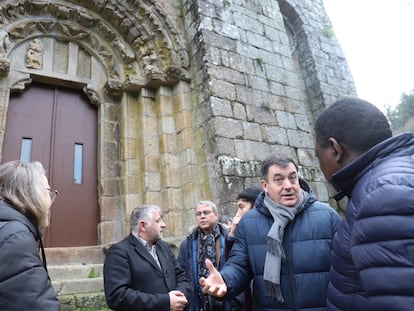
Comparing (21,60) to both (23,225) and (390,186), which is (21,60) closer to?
(23,225)

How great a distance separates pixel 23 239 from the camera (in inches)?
53.6

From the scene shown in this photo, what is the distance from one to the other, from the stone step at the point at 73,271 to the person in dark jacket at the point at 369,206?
10.5 feet

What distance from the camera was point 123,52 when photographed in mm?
5113

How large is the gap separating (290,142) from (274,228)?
3.47 meters

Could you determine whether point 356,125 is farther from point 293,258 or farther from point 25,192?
point 25,192

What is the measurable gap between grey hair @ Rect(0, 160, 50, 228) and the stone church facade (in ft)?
8.38

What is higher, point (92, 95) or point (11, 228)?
point (92, 95)

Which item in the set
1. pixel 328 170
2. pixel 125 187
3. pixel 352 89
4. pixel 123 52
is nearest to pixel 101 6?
pixel 123 52

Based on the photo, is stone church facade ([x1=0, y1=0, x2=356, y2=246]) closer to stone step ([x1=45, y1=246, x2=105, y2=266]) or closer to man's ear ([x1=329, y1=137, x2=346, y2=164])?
stone step ([x1=45, y1=246, x2=105, y2=266])

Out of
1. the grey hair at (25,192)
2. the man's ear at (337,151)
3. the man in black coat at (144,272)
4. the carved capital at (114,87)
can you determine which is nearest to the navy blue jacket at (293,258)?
the man's ear at (337,151)

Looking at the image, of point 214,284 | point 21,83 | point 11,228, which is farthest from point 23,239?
point 21,83

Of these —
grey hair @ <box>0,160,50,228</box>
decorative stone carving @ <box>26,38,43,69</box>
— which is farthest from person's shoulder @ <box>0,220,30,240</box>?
decorative stone carving @ <box>26,38,43,69</box>

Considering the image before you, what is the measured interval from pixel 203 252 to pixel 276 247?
1.15 metres

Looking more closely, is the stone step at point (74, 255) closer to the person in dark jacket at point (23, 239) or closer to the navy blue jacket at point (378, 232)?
the person in dark jacket at point (23, 239)
